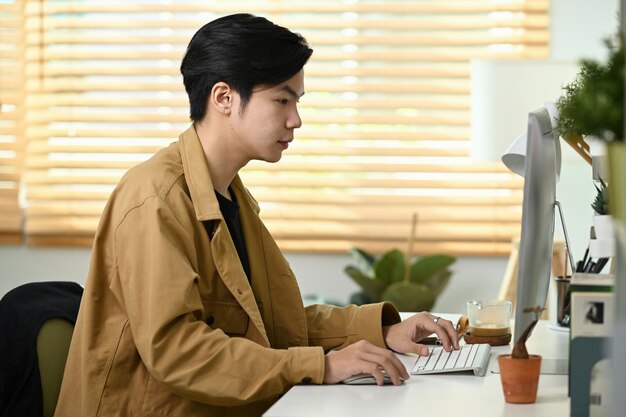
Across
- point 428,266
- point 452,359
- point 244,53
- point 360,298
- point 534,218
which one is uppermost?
point 244,53

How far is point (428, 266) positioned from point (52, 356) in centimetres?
223

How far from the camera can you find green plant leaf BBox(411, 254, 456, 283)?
149 inches

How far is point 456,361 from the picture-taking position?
5.76 feet

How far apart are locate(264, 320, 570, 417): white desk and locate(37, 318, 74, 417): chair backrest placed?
1.58 feet

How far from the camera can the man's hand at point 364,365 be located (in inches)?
62.4

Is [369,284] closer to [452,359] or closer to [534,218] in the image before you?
[452,359]

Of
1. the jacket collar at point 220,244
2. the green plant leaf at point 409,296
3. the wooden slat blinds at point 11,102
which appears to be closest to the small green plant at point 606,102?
the jacket collar at point 220,244

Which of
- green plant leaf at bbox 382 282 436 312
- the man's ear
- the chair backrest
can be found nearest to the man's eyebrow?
the man's ear

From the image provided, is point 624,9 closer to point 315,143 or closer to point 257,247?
point 257,247

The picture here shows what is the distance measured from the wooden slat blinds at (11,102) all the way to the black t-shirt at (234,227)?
2.42 metres

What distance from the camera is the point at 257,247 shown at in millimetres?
2021

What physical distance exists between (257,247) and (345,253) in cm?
202

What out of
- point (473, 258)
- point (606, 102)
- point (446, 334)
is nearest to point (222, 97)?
point (446, 334)

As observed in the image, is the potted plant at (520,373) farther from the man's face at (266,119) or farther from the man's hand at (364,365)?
the man's face at (266,119)
